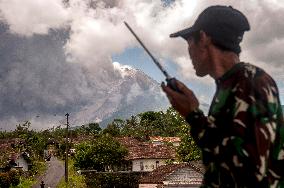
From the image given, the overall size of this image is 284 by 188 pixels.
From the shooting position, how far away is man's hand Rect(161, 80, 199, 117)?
8.06 feet

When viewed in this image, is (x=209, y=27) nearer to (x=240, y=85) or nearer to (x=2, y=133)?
(x=240, y=85)

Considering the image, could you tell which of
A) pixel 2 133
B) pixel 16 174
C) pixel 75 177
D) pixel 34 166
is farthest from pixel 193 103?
pixel 2 133

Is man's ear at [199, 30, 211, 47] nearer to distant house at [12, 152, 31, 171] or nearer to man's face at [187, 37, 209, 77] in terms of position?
man's face at [187, 37, 209, 77]

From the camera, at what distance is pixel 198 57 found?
2.68m

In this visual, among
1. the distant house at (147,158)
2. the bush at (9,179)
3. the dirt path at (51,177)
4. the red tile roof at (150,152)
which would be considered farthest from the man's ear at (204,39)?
the red tile roof at (150,152)

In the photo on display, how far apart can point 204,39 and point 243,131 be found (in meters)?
0.64

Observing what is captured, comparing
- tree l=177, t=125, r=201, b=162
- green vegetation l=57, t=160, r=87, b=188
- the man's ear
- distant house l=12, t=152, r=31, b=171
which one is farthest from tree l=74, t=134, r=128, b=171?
the man's ear

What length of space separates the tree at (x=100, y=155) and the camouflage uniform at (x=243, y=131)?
231 ft

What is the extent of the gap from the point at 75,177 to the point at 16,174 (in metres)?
11.2

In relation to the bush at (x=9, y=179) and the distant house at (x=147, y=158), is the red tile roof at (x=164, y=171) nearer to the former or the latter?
the bush at (x=9, y=179)

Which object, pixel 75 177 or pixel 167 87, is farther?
pixel 75 177

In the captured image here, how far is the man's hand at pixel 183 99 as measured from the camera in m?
2.46

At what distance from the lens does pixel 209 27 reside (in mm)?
2578

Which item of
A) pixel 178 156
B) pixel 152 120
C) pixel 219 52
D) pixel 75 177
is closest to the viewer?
pixel 219 52
